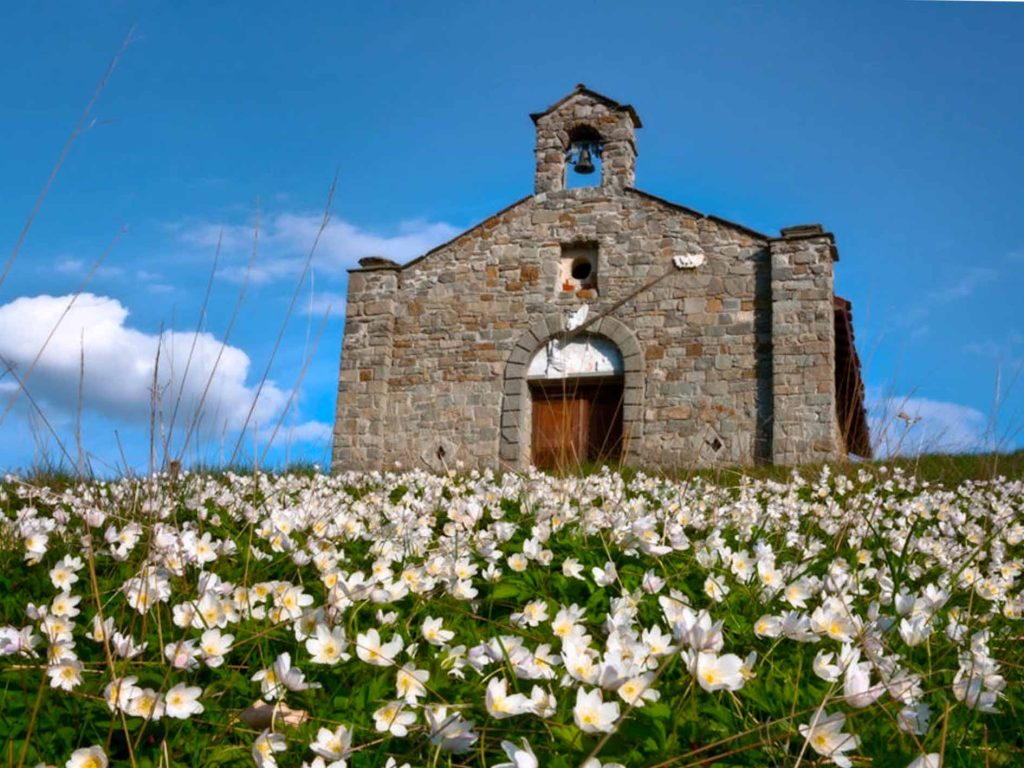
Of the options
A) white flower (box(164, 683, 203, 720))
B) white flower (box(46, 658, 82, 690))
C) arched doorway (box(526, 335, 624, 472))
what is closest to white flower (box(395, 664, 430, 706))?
white flower (box(164, 683, 203, 720))

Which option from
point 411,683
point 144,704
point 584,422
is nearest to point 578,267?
point 584,422

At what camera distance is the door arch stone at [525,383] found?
56.1 feet

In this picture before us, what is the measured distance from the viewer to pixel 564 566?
3.74 metres

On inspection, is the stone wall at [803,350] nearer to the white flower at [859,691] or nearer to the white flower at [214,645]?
the white flower at [859,691]

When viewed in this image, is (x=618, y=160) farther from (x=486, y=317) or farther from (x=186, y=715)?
(x=186, y=715)

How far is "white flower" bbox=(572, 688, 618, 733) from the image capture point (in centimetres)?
206

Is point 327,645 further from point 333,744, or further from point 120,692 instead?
point 120,692

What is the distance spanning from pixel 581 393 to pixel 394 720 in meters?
15.9

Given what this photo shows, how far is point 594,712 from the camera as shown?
208 centimetres

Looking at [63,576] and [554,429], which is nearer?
[63,576]

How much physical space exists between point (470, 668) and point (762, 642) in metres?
1.01

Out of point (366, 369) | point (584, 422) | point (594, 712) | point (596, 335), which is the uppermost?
point (596, 335)

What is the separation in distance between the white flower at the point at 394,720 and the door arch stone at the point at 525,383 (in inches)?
567

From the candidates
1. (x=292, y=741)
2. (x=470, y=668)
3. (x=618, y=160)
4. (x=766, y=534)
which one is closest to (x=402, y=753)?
(x=292, y=741)
